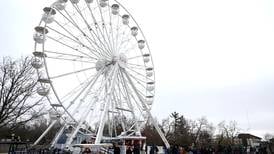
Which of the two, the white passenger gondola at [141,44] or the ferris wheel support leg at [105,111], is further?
the white passenger gondola at [141,44]

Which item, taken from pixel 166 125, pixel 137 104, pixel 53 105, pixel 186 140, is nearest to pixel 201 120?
pixel 166 125

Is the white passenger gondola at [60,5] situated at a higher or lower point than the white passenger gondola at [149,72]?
higher

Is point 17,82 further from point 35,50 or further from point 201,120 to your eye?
point 201,120

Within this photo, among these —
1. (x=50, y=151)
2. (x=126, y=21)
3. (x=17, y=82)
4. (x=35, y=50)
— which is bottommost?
(x=50, y=151)

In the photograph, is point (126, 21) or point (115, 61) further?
point (126, 21)

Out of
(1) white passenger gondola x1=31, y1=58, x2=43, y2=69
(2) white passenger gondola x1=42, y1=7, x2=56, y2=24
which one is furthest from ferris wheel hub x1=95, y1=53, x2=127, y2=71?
(2) white passenger gondola x1=42, y1=7, x2=56, y2=24

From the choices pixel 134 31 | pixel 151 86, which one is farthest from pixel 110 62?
pixel 151 86

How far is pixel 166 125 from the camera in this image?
86.1 metres

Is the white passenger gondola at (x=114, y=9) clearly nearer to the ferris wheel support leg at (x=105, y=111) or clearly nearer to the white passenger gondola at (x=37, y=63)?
the ferris wheel support leg at (x=105, y=111)

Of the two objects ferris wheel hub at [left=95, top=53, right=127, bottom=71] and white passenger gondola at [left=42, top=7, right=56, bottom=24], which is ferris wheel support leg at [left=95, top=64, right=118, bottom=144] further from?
white passenger gondola at [left=42, top=7, right=56, bottom=24]

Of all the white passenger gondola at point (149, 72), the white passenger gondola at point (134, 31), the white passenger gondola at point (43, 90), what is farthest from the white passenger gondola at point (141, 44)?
the white passenger gondola at point (43, 90)

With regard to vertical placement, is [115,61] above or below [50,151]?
above

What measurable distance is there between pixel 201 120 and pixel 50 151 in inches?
2812

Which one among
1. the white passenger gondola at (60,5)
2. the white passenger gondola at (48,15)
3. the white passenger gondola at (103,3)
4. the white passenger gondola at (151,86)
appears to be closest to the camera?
the white passenger gondola at (48,15)
